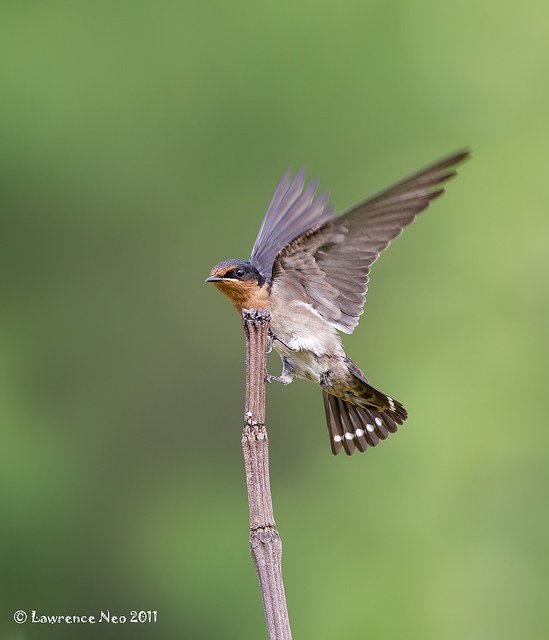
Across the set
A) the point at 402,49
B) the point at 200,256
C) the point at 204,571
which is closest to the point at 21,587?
the point at 204,571

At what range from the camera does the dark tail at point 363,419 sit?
4.34 metres

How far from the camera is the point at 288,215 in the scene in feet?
16.8

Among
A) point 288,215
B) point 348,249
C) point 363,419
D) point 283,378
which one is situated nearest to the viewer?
point 348,249

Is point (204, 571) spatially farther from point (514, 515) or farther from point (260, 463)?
point (260, 463)

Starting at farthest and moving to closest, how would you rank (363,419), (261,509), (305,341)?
(363,419), (305,341), (261,509)

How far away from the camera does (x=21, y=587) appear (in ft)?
27.2

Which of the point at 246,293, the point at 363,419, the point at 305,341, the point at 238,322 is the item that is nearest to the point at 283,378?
the point at 305,341

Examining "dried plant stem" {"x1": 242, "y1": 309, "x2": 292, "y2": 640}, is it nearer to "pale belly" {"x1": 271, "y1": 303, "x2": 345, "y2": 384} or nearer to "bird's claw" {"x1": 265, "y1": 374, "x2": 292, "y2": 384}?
"bird's claw" {"x1": 265, "y1": 374, "x2": 292, "y2": 384}

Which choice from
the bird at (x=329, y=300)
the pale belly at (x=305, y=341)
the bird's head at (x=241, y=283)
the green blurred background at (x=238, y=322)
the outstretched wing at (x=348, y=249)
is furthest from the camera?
the green blurred background at (x=238, y=322)

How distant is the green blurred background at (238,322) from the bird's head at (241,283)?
4172 millimetres

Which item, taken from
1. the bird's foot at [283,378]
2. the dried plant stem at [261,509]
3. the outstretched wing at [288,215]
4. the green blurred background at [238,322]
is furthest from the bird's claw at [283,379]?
the green blurred background at [238,322]

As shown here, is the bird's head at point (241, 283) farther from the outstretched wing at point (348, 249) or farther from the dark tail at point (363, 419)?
the dark tail at point (363, 419)

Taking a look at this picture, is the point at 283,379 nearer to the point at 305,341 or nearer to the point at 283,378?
the point at 283,378

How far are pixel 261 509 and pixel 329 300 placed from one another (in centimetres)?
219
